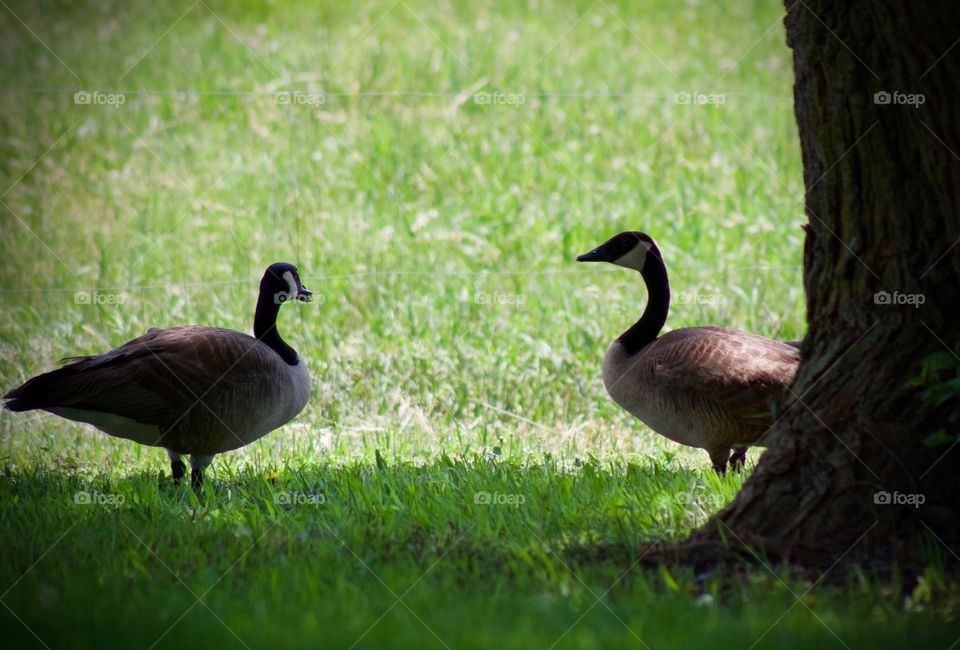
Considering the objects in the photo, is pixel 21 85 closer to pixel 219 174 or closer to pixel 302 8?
pixel 219 174

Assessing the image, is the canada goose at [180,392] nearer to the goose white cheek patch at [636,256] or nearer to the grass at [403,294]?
the grass at [403,294]

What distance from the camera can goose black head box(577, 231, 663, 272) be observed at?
7613 millimetres

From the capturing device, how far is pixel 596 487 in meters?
6.04

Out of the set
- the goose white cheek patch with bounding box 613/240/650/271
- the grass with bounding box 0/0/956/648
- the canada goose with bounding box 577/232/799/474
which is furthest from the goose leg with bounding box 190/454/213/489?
the goose white cheek patch with bounding box 613/240/650/271

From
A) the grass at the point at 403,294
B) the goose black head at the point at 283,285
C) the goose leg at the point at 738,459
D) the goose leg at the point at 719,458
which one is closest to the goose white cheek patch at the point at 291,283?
the goose black head at the point at 283,285

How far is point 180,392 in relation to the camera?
6.56 metres

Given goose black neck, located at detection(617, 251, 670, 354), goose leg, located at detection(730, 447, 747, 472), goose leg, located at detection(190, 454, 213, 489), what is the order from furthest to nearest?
goose black neck, located at detection(617, 251, 670, 354), goose leg, located at detection(730, 447, 747, 472), goose leg, located at detection(190, 454, 213, 489)

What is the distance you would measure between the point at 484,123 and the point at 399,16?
4.28 m

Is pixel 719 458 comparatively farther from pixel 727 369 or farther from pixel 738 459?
pixel 727 369

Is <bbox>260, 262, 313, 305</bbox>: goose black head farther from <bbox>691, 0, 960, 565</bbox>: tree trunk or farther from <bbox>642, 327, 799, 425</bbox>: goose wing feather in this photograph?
<bbox>691, 0, 960, 565</bbox>: tree trunk

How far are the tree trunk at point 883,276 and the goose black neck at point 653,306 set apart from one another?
8.81ft

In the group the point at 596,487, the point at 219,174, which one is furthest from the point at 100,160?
the point at 596,487

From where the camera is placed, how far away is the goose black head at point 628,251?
7.61m

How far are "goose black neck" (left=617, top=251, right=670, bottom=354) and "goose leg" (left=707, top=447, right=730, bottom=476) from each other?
3.35ft
